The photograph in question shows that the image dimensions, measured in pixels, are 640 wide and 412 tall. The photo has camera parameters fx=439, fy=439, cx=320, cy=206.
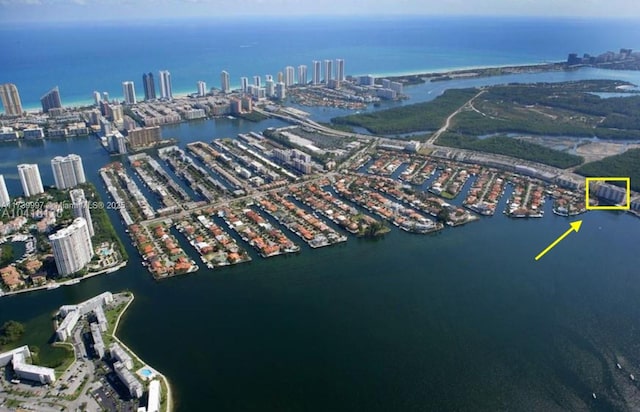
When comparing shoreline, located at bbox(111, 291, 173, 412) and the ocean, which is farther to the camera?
the ocean

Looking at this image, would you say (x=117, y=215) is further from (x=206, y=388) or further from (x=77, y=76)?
(x=77, y=76)

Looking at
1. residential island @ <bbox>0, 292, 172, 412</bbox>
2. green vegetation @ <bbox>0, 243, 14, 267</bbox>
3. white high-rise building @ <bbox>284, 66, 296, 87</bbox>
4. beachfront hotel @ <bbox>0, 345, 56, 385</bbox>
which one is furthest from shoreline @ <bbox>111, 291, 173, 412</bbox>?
white high-rise building @ <bbox>284, 66, 296, 87</bbox>

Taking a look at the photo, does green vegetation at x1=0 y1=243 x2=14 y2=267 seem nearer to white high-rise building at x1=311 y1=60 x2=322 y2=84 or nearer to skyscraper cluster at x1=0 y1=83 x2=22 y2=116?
skyscraper cluster at x1=0 y1=83 x2=22 y2=116

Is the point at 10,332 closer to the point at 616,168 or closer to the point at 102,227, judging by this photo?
the point at 102,227

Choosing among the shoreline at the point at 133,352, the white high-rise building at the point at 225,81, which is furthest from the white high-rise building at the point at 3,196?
the white high-rise building at the point at 225,81

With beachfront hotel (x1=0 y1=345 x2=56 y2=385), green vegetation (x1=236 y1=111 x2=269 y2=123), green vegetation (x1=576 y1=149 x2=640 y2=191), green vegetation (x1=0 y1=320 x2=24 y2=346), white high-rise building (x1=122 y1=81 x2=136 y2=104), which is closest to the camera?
beachfront hotel (x1=0 y1=345 x2=56 y2=385)

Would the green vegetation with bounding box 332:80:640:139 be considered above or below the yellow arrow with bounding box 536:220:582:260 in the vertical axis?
above
